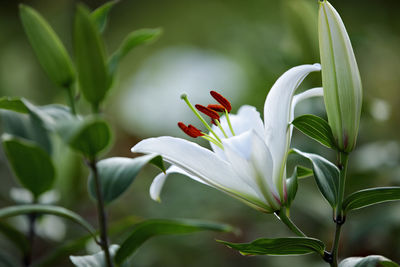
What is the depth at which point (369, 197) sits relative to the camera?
0.30 meters

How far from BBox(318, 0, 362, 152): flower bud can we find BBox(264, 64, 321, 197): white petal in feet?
0.06

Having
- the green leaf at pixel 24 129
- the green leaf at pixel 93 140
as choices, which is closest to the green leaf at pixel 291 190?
the green leaf at pixel 93 140

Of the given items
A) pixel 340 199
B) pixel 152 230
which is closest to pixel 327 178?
pixel 340 199

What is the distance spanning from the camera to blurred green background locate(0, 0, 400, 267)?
2.27ft

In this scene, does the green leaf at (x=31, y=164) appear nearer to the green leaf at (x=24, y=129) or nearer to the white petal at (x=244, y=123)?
the green leaf at (x=24, y=129)

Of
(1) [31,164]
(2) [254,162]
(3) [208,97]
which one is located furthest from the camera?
(3) [208,97]

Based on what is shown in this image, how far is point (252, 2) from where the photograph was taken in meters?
1.67

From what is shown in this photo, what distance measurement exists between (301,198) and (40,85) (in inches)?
38.2

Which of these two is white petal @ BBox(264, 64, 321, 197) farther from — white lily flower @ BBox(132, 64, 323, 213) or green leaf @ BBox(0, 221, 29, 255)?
green leaf @ BBox(0, 221, 29, 255)

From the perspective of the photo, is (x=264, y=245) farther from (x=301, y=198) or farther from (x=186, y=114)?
(x=186, y=114)

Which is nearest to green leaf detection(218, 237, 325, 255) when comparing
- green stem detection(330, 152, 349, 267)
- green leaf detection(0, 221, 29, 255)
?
green stem detection(330, 152, 349, 267)

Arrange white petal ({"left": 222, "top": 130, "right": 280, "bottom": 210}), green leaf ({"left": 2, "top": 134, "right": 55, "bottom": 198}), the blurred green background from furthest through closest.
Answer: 1. the blurred green background
2. green leaf ({"left": 2, "top": 134, "right": 55, "bottom": 198})
3. white petal ({"left": 222, "top": 130, "right": 280, "bottom": 210})

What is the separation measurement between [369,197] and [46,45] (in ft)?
0.84

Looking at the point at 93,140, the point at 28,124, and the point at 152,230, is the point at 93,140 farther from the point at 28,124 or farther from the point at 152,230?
the point at 28,124
